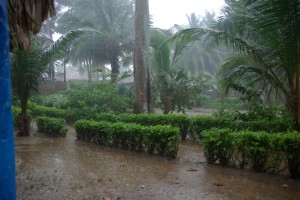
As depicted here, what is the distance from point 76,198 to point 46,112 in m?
12.5

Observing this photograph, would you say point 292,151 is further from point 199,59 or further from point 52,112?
point 199,59

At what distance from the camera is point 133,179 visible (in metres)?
5.98

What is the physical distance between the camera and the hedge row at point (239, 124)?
894 centimetres

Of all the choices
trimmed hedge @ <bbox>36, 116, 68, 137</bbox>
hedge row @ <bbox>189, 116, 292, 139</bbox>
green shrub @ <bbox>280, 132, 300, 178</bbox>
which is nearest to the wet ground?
green shrub @ <bbox>280, 132, 300, 178</bbox>

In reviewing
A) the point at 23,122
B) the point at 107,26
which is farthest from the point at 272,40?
the point at 107,26

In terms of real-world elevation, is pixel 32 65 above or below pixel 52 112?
above

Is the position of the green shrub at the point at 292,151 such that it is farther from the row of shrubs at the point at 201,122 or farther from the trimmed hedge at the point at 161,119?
the trimmed hedge at the point at 161,119

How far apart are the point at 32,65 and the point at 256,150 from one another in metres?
8.32

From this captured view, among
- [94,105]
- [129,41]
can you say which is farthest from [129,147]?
[129,41]

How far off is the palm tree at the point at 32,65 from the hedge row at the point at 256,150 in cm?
675

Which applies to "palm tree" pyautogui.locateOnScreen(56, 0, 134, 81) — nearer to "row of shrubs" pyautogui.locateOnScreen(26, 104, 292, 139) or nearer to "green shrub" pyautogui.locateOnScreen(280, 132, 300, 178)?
"row of shrubs" pyautogui.locateOnScreen(26, 104, 292, 139)

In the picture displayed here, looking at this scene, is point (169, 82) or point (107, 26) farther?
point (107, 26)

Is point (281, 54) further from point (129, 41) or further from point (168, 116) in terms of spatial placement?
point (129, 41)

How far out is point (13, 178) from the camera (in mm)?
2191
